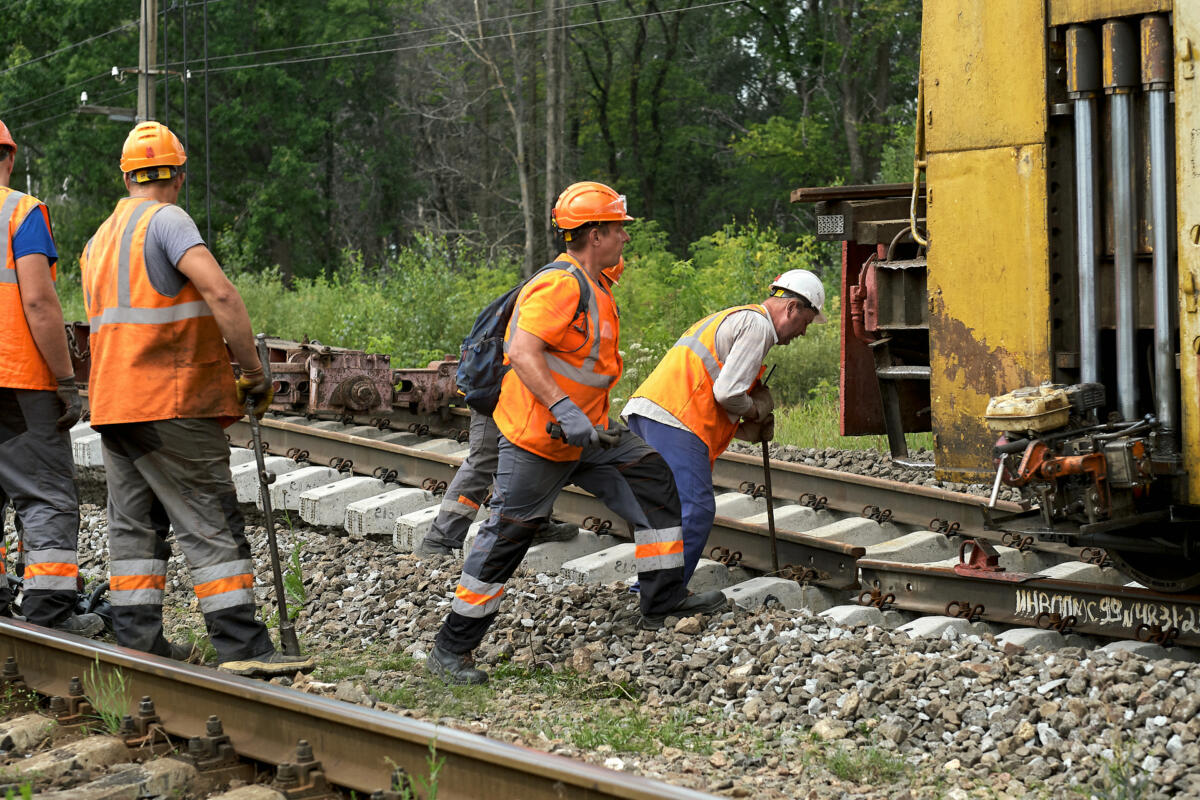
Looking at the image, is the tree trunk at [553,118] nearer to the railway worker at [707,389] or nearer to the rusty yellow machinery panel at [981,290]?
the railway worker at [707,389]

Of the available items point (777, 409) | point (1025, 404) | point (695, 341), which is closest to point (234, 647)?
point (695, 341)

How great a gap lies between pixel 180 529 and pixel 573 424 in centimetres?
156

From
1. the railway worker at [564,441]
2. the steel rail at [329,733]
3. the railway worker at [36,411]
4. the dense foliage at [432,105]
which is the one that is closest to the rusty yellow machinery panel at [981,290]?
the railway worker at [564,441]

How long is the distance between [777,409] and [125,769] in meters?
9.12

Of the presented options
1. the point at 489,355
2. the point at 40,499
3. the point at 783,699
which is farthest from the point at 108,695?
the point at 489,355

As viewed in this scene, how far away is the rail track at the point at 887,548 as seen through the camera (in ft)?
19.0

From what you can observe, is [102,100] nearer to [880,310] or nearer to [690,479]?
[690,479]

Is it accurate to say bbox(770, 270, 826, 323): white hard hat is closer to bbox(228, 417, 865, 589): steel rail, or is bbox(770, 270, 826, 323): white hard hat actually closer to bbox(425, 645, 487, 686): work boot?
bbox(228, 417, 865, 589): steel rail

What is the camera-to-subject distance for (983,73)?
5.25 meters

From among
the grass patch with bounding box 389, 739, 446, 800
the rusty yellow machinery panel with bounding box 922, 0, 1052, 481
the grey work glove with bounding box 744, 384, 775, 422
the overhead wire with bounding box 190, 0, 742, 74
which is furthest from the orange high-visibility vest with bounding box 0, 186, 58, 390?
the overhead wire with bounding box 190, 0, 742, 74

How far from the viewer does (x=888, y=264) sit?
612 cm

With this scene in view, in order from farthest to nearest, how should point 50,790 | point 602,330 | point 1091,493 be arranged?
point 602,330, point 1091,493, point 50,790

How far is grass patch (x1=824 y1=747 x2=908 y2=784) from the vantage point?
170 inches

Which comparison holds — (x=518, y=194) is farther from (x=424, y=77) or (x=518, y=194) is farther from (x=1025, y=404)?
(x=1025, y=404)
